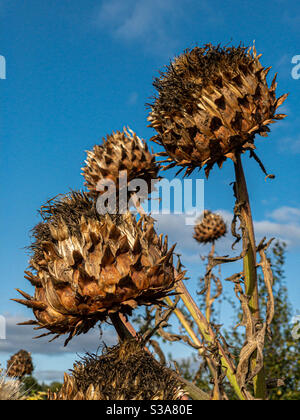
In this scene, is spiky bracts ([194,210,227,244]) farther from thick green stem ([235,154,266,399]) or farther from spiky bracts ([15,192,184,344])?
spiky bracts ([15,192,184,344])

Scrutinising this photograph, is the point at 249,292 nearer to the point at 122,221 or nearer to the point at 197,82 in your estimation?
the point at 122,221

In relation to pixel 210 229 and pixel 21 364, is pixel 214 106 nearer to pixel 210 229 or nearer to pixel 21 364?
pixel 210 229

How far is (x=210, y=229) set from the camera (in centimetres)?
726

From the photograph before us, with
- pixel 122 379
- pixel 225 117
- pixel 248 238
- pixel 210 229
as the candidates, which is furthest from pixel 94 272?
pixel 210 229

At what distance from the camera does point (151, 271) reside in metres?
2.62

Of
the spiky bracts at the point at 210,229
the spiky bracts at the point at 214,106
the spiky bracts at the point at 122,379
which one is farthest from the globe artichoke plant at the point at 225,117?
the spiky bracts at the point at 210,229

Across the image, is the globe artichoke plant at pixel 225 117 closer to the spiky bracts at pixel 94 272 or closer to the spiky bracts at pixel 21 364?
the spiky bracts at pixel 94 272

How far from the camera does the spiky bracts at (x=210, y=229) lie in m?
7.25

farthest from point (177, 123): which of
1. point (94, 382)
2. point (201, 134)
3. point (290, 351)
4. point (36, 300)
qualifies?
point (290, 351)

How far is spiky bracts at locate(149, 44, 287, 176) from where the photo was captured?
3480 mm

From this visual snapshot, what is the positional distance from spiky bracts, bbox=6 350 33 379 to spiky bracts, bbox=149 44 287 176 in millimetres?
6360

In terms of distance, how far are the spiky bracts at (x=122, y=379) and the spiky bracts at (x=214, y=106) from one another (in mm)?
1692
